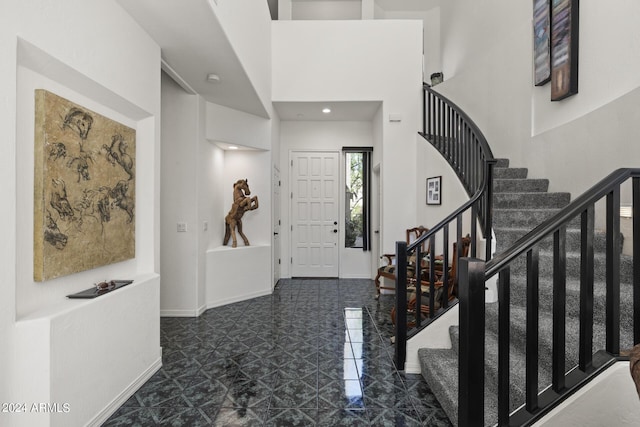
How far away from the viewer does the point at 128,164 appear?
2.58 m

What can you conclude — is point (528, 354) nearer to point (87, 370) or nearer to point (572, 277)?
point (572, 277)

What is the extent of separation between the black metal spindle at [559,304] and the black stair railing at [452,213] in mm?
895

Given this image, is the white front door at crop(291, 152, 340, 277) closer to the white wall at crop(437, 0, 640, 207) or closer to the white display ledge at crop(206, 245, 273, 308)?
the white display ledge at crop(206, 245, 273, 308)

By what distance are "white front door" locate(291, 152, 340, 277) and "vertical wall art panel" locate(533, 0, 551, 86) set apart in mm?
3495

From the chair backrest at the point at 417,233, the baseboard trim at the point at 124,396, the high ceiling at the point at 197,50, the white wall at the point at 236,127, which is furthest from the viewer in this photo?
the chair backrest at the point at 417,233

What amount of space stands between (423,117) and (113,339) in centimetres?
503

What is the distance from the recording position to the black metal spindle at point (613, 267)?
1564mm

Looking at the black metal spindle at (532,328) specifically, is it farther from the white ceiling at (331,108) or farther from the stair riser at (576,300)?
the white ceiling at (331,108)

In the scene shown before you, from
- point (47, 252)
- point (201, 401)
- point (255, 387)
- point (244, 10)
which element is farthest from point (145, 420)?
point (244, 10)

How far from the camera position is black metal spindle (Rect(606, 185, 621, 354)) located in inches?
61.6

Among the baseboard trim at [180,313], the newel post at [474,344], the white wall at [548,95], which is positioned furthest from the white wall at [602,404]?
the baseboard trim at [180,313]

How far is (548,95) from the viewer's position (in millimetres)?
3727

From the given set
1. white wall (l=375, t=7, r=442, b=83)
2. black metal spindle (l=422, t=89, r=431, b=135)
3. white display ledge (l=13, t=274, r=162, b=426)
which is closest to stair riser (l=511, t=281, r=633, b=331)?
white display ledge (l=13, t=274, r=162, b=426)

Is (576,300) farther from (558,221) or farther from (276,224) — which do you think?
(276,224)
